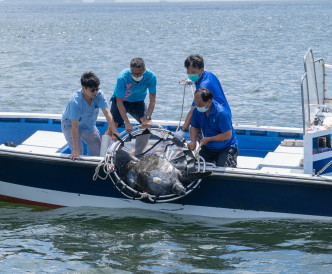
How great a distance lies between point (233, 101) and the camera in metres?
17.3

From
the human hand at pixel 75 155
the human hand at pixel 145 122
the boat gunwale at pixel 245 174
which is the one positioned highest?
the human hand at pixel 145 122

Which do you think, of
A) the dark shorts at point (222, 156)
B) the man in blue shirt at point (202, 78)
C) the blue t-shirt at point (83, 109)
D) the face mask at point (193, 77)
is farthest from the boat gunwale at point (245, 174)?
the face mask at point (193, 77)

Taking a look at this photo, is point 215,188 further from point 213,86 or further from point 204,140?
point 213,86

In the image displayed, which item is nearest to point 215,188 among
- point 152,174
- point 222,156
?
point 222,156

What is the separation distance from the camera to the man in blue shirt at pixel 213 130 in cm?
665

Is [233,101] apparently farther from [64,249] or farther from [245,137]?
[64,249]

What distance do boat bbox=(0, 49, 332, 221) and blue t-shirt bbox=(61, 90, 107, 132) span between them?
451 millimetres

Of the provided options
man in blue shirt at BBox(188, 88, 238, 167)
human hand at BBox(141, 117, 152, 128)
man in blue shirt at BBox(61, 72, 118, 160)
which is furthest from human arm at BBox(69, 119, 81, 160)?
man in blue shirt at BBox(188, 88, 238, 167)

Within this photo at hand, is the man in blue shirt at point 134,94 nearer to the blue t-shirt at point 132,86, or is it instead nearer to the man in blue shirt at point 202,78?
the blue t-shirt at point 132,86

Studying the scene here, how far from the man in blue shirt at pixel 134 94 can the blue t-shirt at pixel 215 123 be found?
3.14 ft

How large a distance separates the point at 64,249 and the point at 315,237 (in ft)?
9.35

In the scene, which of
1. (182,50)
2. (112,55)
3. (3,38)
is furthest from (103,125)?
(3,38)

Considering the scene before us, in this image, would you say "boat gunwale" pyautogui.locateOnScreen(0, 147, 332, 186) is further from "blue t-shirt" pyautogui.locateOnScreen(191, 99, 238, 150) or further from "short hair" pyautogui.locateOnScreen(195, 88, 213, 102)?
"short hair" pyautogui.locateOnScreen(195, 88, 213, 102)

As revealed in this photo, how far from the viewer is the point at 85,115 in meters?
7.42
